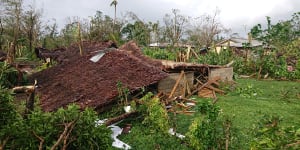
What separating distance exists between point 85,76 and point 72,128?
745 centimetres

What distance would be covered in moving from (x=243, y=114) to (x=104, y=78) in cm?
456

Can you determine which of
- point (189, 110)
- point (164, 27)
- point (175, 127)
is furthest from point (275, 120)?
point (164, 27)

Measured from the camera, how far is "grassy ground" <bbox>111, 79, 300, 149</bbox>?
689 cm

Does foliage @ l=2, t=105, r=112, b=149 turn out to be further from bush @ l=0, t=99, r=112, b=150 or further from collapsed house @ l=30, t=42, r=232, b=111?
collapsed house @ l=30, t=42, r=232, b=111

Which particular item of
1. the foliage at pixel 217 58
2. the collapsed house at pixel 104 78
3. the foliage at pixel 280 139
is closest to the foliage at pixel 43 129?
the foliage at pixel 280 139

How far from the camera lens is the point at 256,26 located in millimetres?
20406

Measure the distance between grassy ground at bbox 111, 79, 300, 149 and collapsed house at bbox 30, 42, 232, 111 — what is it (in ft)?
4.57

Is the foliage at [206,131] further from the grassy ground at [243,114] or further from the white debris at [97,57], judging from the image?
the white debris at [97,57]

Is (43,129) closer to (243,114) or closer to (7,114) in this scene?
(7,114)

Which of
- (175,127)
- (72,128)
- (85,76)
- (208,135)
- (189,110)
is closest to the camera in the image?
(72,128)

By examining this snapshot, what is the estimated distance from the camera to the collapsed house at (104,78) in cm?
923

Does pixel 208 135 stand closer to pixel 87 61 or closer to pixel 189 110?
pixel 189 110

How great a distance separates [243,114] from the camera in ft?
30.8

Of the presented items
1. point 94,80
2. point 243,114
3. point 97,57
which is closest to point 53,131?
point 94,80
